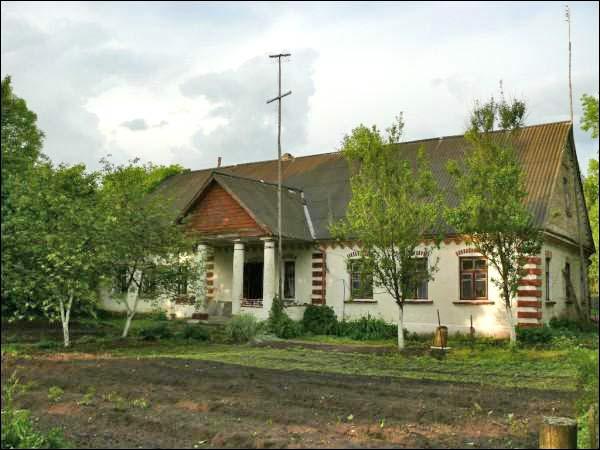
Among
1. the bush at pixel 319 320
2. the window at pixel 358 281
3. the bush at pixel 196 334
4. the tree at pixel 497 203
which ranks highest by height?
the tree at pixel 497 203

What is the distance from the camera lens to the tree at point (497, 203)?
1784 centimetres

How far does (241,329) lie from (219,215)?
5.78 metres

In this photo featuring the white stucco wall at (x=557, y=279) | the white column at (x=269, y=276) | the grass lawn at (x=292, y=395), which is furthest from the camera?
the white column at (x=269, y=276)

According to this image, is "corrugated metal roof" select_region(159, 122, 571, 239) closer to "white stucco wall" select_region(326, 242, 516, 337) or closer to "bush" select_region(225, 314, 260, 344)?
"white stucco wall" select_region(326, 242, 516, 337)

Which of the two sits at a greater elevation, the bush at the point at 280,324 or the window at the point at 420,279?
the window at the point at 420,279

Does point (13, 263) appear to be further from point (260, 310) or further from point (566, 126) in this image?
point (566, 126)

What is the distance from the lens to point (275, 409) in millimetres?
9359

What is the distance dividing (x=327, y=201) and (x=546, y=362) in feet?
43.8

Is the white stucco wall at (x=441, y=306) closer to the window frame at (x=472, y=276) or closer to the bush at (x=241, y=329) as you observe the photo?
the window frame at (x=472, y=276)

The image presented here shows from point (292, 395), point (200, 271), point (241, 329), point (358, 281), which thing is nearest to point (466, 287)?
point (358, 281)

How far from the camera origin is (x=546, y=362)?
15758mm

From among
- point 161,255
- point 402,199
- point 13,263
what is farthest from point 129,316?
point 402,199

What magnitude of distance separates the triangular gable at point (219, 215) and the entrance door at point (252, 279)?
3.46 metres

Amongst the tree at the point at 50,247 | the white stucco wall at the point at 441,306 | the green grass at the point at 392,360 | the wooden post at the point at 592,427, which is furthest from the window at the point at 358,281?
the wooden post at the point at 592,427
